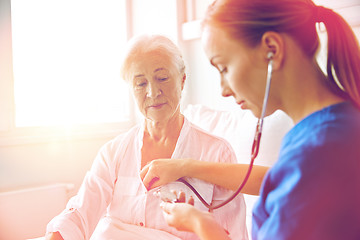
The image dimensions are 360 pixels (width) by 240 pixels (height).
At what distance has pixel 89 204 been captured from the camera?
4.30 ft

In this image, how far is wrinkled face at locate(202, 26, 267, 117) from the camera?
70cm

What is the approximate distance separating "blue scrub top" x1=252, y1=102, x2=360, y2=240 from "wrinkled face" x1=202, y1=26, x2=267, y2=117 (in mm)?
159

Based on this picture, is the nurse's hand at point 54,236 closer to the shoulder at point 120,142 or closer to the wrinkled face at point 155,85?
the shoulder at point 120,142

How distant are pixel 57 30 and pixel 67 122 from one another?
66 centimetres

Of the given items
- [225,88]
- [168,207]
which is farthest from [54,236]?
[225,88]

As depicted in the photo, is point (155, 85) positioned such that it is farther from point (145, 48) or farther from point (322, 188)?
point (322, 188)

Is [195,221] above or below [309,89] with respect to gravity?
below

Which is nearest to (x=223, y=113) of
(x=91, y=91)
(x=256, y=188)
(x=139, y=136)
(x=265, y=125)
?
(x=265, y=125)

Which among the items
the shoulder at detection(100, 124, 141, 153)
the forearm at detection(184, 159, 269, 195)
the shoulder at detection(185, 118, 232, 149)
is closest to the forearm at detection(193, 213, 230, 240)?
the forearm at detection(184, 159, 269, 195)

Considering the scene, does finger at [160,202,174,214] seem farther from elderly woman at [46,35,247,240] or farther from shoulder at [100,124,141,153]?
shoulder at [100,124,141,153]

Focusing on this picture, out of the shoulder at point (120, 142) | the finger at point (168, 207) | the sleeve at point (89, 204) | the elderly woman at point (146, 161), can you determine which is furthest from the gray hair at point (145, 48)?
the finger at point (168, 207)

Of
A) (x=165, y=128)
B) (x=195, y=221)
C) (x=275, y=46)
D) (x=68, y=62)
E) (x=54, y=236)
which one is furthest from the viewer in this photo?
(x=68, y=62)

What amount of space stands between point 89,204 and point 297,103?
2.96 ft

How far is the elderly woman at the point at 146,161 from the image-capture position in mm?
1229
